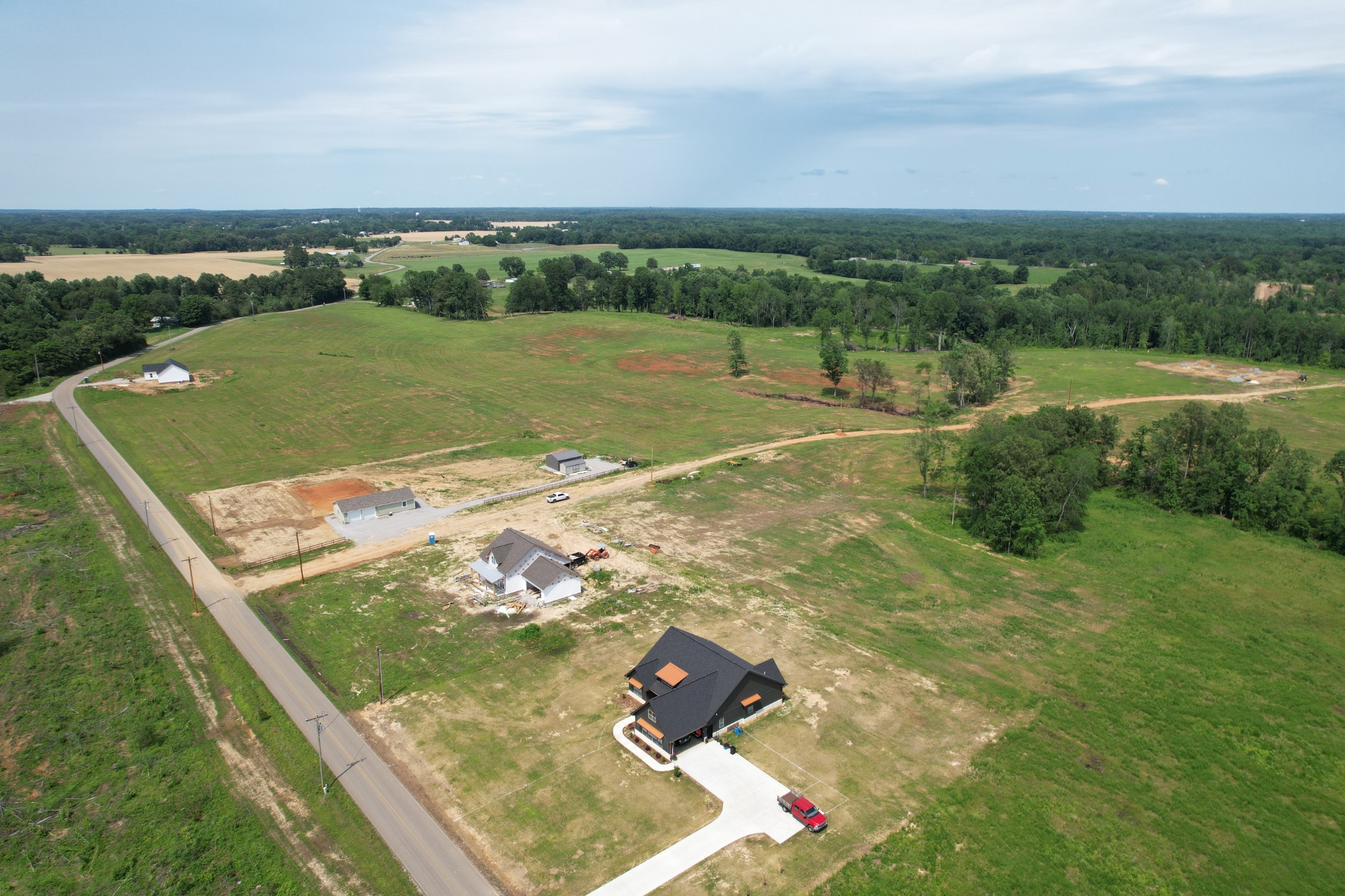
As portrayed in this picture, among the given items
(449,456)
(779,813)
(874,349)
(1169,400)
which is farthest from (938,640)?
(874,349)

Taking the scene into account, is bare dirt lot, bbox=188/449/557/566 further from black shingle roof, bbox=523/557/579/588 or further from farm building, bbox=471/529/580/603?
black shingle roof, bbox=523/557/579/588

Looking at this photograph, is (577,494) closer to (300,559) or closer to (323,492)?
(300,559)

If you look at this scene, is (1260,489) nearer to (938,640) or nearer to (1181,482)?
(1181,482)

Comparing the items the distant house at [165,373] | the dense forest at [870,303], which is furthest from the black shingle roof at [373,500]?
the dense forest at [870,303]

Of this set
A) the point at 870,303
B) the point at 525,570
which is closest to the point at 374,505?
the point at 525,570

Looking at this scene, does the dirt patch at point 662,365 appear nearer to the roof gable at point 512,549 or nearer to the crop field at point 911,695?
the crop field at point 911,695

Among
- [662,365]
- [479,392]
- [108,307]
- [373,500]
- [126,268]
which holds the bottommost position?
[373,500]

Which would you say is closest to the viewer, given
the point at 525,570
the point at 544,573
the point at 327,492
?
the point at 544,573
